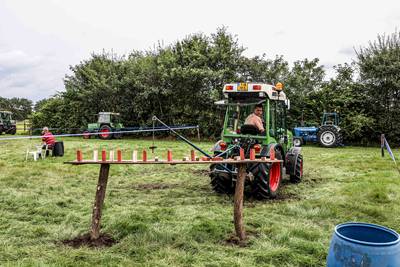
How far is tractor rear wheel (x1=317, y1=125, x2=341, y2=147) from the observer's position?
14.1 m

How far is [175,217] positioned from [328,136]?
11563mm

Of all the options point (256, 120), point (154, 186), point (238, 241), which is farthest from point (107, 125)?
point (238, 241)

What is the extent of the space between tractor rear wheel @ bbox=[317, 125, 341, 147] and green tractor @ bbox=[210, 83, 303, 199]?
8810 mm

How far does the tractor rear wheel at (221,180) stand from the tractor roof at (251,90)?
128cm

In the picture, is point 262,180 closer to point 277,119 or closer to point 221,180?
point 221,180

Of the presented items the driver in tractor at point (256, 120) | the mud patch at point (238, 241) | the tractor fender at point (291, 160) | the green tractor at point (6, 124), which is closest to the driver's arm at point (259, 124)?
the driver in tractor at point (256, 120)

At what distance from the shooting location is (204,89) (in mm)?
17453

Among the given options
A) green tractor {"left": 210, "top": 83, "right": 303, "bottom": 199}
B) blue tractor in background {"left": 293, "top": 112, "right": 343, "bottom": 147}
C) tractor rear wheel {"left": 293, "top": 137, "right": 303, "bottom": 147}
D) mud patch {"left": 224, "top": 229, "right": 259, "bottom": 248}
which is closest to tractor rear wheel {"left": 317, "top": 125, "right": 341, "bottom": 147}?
blue tractor in background {"left": 293, "top": 112, "right": 343, "bottom": 147}

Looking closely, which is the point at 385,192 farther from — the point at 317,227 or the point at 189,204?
the point at 189,204

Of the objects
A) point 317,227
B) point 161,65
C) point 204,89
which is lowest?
point 317,227

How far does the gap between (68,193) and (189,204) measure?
2.17 m

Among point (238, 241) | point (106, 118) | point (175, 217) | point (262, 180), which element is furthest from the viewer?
point (106, 118)

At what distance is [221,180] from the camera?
217 inches

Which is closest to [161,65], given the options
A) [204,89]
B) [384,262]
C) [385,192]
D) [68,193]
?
[204,89]
